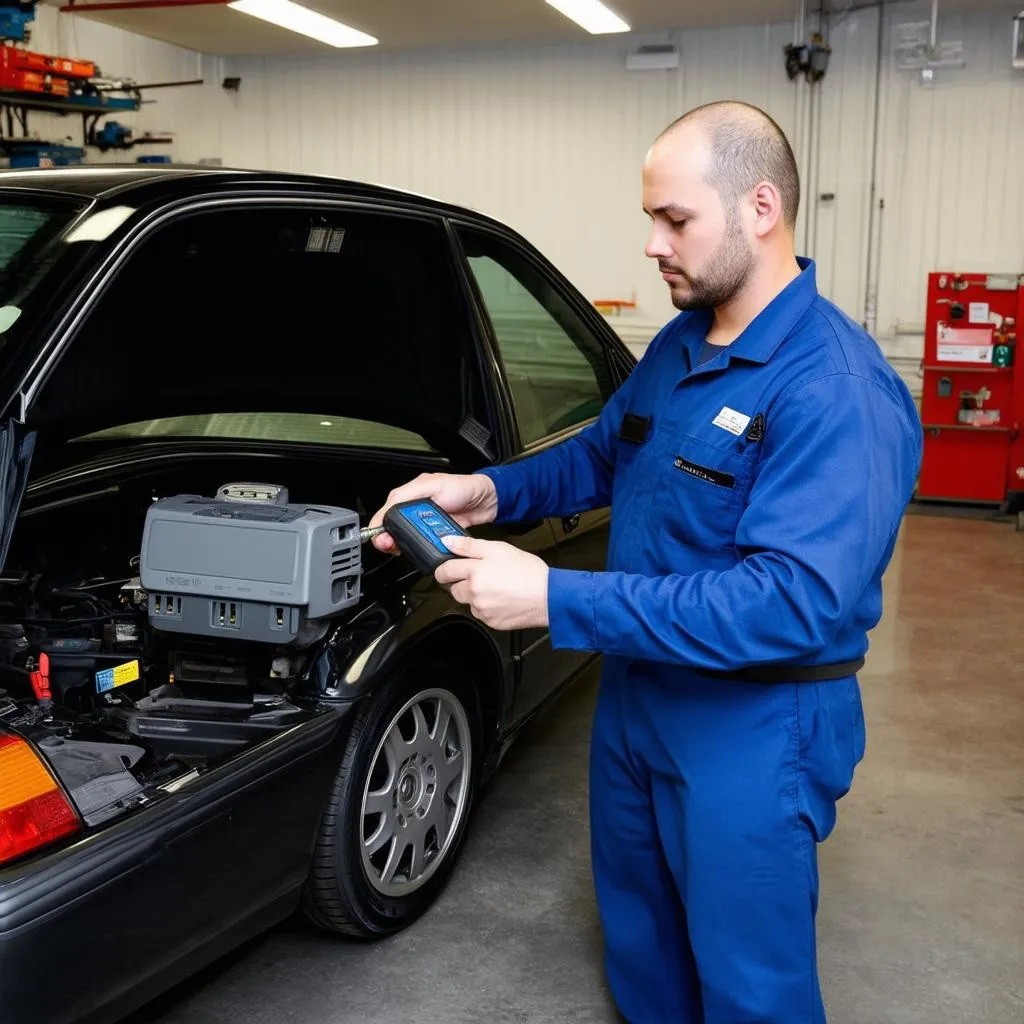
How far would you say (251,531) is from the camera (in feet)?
6.51

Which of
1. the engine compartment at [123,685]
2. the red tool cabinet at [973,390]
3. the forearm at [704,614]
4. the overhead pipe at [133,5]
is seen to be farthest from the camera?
the overhead pipe at [133,5]

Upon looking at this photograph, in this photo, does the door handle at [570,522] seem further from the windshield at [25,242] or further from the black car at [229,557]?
the windshield at [25,242]

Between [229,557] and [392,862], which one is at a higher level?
[229,557]

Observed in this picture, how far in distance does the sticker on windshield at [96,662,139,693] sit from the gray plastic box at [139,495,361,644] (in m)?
0.16

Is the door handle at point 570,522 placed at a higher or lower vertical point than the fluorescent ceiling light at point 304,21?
lower

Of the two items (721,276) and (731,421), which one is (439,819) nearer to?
(731,421)

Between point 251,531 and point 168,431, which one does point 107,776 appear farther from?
point 168,431

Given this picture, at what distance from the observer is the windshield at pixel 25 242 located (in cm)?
191

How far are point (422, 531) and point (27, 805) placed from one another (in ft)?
2.21

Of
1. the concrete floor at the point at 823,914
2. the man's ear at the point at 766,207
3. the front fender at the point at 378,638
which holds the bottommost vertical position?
the concrete floor at the point at 823,914

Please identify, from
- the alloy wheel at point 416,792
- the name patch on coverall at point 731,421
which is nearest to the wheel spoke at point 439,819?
the alloy wheel at point 416,792

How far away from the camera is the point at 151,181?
6.90 ft

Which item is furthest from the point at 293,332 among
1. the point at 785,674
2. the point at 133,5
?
the point at 133,5

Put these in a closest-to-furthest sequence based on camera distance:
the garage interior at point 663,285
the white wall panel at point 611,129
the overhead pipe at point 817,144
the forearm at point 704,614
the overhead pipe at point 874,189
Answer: the forearm at point 704,614 → the garage interior at point 663,285 → the white wall panel at point 611,129 → the overhead pipe at point 874,189 → the overhead pipe at point 817,144
